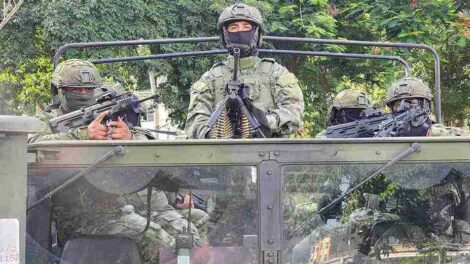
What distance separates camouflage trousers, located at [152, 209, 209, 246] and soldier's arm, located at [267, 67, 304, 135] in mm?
1122

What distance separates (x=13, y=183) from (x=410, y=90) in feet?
11.5

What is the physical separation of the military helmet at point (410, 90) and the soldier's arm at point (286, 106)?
132 centimetres

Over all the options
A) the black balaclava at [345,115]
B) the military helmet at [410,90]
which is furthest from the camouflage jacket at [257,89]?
the black balaclava at [345,115]

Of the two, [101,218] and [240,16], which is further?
[240,16]

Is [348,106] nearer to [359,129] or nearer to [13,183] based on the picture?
[359,129]

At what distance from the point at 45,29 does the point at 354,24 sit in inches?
156

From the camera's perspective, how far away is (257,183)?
298 cm

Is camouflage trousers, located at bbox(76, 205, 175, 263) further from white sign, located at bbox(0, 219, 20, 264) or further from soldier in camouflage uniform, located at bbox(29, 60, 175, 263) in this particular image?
white sign, located at bbox(0, 219, 20, 264)

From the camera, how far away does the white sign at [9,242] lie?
2.51 metres

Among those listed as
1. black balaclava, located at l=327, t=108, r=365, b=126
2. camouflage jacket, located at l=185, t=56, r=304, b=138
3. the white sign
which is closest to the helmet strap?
camouflage jacket, located at l=185, t=56, r=304, b=138

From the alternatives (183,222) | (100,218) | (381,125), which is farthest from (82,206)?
(381,125)

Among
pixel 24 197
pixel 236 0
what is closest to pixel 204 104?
pixel 24 197

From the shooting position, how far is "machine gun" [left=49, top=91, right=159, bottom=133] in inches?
163

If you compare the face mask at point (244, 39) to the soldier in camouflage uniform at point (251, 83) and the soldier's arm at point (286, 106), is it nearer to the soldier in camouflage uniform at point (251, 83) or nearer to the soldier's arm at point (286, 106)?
the soldier in camouflage uniform at point (251, 83)
